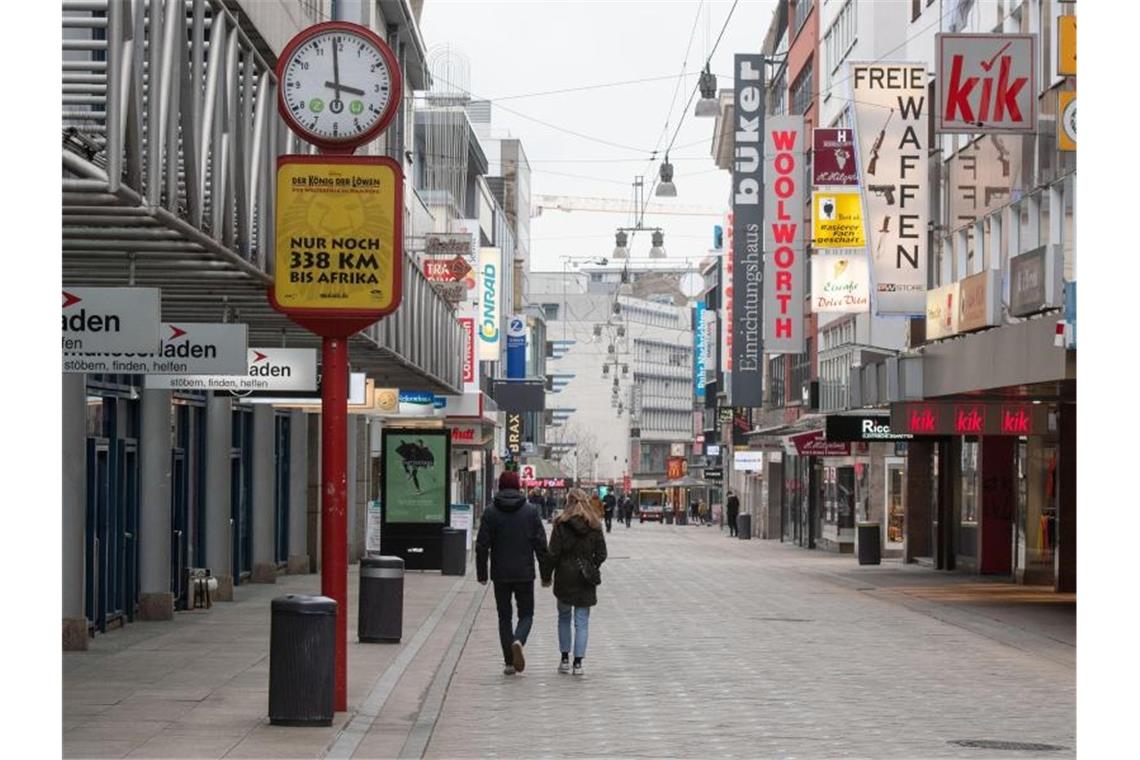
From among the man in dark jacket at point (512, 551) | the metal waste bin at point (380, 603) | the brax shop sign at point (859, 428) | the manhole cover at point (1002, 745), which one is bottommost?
the manhole cover at point (1002, 745)

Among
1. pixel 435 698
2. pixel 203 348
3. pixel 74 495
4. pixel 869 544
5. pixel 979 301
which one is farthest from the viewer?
pixel 869 544

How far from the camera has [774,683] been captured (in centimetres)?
1927

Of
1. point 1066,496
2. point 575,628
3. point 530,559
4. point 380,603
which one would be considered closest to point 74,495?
point 380,603

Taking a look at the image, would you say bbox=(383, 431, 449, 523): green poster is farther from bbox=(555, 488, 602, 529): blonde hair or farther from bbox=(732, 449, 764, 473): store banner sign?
bbox=(732, 449, 764, 473): store banner sign

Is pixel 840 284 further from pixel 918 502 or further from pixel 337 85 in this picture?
pixel 337 85

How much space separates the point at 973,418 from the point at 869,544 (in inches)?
561

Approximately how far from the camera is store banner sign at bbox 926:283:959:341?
37594 mm

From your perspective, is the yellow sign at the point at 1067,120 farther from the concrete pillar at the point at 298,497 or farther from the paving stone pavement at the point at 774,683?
the concrete pillar at the point at 298,497

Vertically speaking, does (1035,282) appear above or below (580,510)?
above

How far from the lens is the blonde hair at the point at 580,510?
66.1 ft

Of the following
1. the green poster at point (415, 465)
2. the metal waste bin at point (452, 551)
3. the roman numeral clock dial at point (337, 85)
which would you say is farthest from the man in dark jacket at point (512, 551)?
the metal waste bin at point (452, 551)

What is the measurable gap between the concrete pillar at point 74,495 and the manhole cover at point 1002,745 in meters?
9.24

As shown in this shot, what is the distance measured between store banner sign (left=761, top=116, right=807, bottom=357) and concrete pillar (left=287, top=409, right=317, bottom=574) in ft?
69.7
